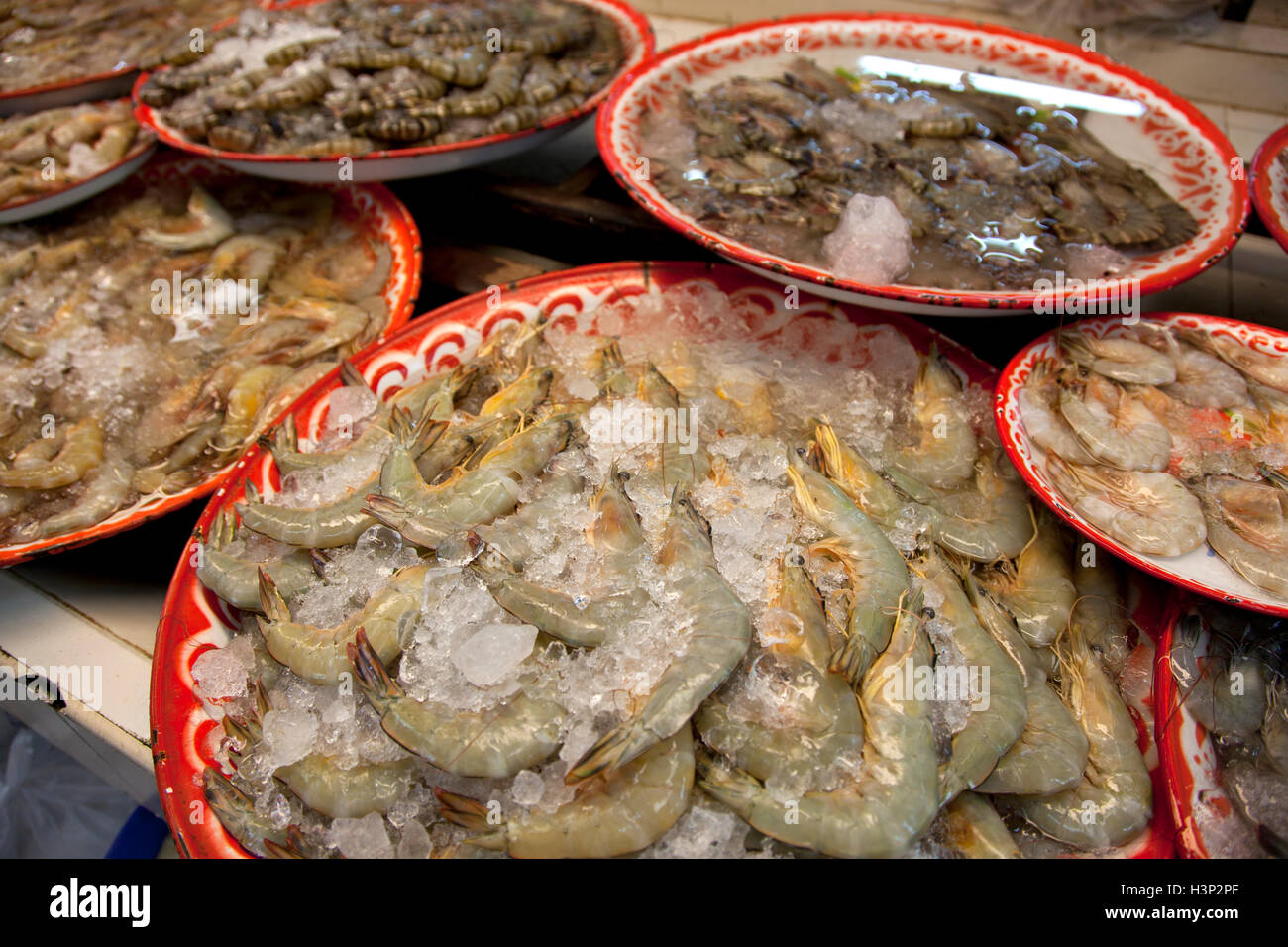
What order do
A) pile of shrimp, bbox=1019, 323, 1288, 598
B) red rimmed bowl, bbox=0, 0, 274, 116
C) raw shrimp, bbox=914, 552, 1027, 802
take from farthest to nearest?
1. red rimmed bowl, bbox=0, 0, 274, 116
2. pile of shrimp, bbox=1019, 323, 1288, 598
3. raw shrimp, bbox=914, 552, 1027, 802

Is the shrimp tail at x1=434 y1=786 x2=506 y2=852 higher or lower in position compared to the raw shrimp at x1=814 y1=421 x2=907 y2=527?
lower

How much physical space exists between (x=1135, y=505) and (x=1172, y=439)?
0.90 feet

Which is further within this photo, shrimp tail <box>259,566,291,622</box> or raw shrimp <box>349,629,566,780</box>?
shrimp tail <box>259,566,291,622</box>

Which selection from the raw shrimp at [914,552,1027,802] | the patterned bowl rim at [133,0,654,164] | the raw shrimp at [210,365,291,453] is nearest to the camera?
the raw shrimp at [914,552,1027,802]

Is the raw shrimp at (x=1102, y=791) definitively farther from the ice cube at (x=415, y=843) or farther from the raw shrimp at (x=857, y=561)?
the ice cube at (x=415, y=843)

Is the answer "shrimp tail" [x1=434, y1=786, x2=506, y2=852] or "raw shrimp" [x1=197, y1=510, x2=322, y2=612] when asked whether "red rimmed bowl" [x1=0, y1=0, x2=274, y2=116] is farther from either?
"shrimp tail" [x1=434, y1=786, x2=506, y2=852]

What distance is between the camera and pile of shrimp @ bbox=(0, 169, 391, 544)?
7.39ft

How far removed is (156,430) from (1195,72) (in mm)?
4118

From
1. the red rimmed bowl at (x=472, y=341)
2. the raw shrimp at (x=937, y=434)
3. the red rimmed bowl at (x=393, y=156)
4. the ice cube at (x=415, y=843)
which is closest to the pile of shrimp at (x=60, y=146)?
the red rimmed bowl at (x=393, y=156)

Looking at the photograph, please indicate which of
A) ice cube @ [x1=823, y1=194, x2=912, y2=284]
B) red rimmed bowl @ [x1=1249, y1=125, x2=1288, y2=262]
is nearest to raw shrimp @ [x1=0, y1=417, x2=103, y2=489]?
ice cube @ [x1=823, y1=194, x2=912, y2=284]

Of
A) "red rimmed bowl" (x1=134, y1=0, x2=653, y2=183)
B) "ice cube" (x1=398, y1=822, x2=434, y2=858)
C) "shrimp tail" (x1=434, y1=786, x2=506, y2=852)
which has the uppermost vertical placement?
"red rimmed bowl" (x1=134, y1=0, x2=653, y2=183)

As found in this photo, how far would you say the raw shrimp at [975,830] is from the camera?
137 cm

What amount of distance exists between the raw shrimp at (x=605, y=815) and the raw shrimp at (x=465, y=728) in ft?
0.26

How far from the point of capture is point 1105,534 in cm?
161
